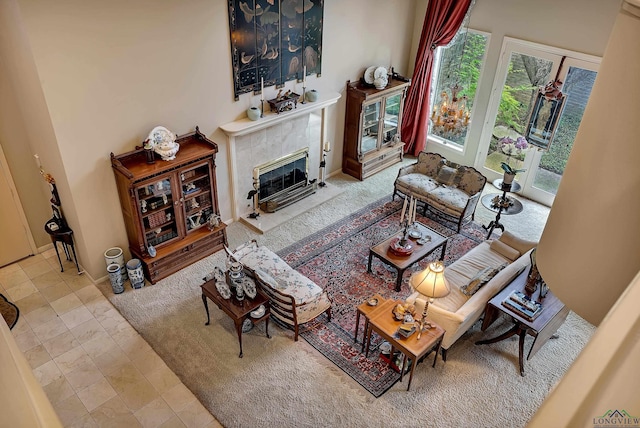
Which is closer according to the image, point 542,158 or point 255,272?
point 255,272

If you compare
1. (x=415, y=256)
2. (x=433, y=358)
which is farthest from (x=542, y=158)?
(x=433, y=358)

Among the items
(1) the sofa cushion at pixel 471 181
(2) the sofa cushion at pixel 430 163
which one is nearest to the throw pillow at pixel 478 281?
(1) the sofa cushion at pixel 471 181

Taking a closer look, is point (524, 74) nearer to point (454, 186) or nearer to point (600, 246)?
point (454, 186)

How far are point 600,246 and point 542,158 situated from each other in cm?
816

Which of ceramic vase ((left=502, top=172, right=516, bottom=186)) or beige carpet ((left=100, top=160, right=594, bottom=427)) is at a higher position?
ceramic vase ((left=502, top=172, right=516, bottom=186))

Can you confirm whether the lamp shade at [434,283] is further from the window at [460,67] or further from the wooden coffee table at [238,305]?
the window at [460,67]

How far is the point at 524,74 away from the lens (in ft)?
26.5

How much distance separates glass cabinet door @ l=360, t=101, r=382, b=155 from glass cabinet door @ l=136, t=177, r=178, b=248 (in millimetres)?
3668

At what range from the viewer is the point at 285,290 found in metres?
5.89

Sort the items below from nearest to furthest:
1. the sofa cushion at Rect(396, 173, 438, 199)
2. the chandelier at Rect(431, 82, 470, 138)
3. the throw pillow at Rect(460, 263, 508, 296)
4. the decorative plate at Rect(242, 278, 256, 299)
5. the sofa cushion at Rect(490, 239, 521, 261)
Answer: the decorative plate at Rect(242, 278, 256, 299) → the throw pillow at Rect(460, 263, 508, 296) → the sofa cushion at Rect(490, 239, 521, 261) → the sofa cushion at Rect(396, 173, 438, 199) → the chandelier at Rect(431, 82, 470, 138)

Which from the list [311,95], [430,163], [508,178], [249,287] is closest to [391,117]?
[430,163]

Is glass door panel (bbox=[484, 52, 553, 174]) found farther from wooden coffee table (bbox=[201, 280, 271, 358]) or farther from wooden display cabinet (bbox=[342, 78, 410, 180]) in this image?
wooden coffee table (bbox=[201, 280, 271, 358])

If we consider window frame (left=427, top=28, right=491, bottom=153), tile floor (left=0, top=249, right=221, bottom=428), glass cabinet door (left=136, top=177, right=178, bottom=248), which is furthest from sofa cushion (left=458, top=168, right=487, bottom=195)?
tile floor (left=0, top=249, right=221, bottom=428)

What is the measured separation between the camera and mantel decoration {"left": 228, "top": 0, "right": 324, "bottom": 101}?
654cm
